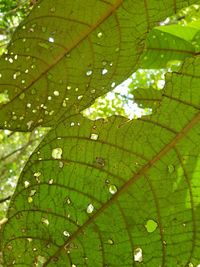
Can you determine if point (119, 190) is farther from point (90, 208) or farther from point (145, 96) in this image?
point (145, 96)

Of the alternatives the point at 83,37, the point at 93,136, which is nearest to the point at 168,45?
the point at 83,37

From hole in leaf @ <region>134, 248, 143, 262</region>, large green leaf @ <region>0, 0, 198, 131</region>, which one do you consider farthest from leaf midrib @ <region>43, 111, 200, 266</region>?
large green leaf @ <region>0, 0, 198, 131</region>

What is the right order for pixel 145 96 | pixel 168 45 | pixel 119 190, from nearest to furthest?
pixel 119 190 → pixel 168 45 → pixel 145 96

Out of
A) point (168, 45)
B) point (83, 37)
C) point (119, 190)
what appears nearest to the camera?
point (119, 190)

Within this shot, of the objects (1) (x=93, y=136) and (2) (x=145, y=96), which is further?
(2) (x=145, y=96)

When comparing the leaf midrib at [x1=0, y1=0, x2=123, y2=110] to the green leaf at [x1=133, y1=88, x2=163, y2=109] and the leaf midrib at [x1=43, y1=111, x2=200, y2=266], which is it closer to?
the leaf midrib at [x1=43, y1=111, x2=200, y2=266]

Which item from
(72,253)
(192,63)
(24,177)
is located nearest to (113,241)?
(72,253)

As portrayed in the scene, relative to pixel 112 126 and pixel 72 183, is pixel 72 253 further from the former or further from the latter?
pixel 112 126
